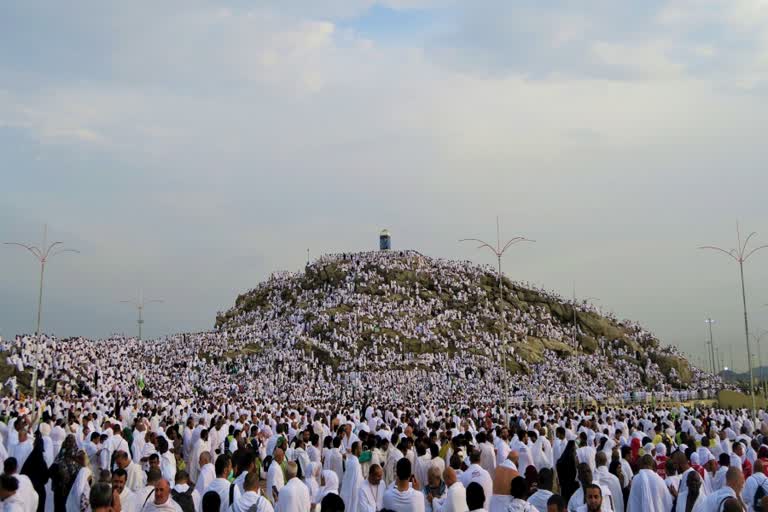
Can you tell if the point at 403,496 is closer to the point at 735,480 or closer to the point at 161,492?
the point at 161,492

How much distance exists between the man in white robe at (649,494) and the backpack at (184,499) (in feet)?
18.6

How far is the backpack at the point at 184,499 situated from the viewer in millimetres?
8477

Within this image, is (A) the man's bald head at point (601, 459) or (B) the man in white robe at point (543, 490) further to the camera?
(A) the man's bald head at point (601, 459)

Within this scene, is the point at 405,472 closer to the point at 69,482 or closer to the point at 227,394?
the point at 69,482

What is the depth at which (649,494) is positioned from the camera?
9.66m

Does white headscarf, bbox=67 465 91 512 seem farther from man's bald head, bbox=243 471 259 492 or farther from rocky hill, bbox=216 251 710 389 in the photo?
rocky hill, bbox=216 251 710 389

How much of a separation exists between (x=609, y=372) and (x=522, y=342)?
9.33 metres

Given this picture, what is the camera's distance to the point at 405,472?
320 inches

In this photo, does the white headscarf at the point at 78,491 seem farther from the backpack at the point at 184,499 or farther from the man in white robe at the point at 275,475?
the man in white robe at the point at 275,475

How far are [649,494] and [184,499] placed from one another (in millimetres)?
5863

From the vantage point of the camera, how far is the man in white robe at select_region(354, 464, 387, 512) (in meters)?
9.09

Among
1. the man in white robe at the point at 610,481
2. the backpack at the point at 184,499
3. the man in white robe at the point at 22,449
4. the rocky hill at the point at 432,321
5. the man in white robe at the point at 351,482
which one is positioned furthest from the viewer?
the rocky hill at the point at 432,321

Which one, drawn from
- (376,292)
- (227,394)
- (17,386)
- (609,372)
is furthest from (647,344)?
(17,386)

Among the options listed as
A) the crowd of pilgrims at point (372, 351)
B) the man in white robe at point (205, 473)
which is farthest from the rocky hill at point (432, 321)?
the man in white robe at point (205, 473)
